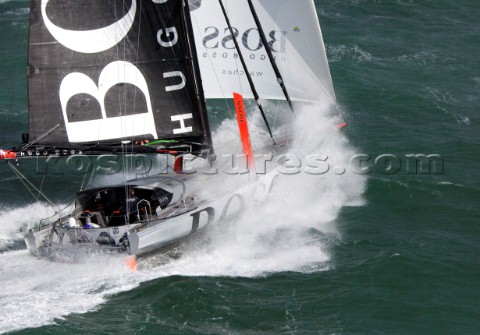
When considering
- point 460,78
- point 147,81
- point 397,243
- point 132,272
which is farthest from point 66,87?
point 460,78

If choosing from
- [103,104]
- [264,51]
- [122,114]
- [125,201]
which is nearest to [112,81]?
[103,104]

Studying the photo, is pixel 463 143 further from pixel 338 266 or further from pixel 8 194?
pixel 8 194

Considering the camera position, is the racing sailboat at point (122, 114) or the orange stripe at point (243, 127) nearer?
the racing sailboat at point (122, 114)

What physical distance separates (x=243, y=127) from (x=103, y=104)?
150 inches

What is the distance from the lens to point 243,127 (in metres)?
23.0

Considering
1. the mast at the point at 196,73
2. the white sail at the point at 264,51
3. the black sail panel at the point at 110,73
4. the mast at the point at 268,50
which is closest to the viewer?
the black sail panel at the point at 110,73

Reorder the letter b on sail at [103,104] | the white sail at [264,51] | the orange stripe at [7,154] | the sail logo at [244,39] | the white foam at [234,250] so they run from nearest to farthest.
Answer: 1. the white foam at [234,250]
2. the orange stripe at [7,154]
3. the letter b on sail at [103,104]
4. the white sail at [264,51]
5. the sail logo at [244,39]

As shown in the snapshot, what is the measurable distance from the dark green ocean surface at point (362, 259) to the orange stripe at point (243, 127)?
8.23ft

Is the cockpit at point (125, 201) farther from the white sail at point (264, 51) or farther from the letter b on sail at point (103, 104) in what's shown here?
the white sail at point (264, 51)

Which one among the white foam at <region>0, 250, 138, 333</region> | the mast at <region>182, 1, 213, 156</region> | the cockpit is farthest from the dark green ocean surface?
the mast at <region>182, 1, 213, 156</region>

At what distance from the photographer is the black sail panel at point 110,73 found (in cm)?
2133

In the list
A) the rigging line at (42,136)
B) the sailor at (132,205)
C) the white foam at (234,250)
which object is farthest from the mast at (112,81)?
the white foam at (234,250)

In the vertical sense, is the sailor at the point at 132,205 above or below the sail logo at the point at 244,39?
below

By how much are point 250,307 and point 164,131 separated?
5835 millimetres
